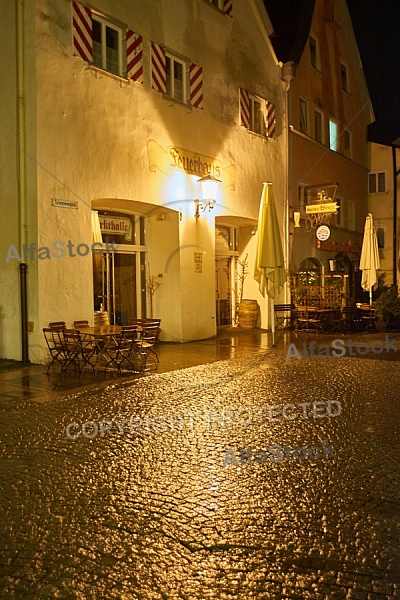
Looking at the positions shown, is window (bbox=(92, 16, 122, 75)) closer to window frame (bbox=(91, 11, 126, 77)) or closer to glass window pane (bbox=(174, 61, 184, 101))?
window frame (bbox=(91, 11, 126, 77))

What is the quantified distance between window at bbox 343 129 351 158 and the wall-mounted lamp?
11.8 metres

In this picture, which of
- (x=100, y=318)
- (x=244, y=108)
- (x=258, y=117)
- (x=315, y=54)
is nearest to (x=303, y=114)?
(x=315, y=54)

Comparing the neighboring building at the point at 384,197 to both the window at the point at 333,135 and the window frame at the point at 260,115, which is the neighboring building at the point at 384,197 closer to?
the window at the point at 333,135

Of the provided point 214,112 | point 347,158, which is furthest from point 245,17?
point 347,158

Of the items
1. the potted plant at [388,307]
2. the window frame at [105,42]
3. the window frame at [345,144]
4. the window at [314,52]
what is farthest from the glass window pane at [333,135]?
the window frame at [105,42]

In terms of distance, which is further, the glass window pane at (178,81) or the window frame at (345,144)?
the window frame at (345,144)

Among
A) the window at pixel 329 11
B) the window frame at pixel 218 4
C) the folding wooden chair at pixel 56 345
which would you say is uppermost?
the window at pixel 329 11

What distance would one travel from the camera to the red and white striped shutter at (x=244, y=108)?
57.1 ft

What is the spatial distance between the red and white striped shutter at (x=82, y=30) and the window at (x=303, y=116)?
1053 centimetres

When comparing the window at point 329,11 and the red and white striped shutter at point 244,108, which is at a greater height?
the window at point 329,11

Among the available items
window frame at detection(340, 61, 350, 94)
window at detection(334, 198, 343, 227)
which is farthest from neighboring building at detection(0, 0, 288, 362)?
window frame at detection(340, 61, 350, 94)

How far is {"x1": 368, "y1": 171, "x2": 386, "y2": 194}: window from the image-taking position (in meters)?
27.5

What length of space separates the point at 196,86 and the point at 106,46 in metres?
3.13

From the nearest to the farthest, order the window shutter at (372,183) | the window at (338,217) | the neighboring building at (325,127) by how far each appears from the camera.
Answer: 1. the neighboring building at (325,127)
2. the window at (338,217)
3. the window shutter at (372,183)
